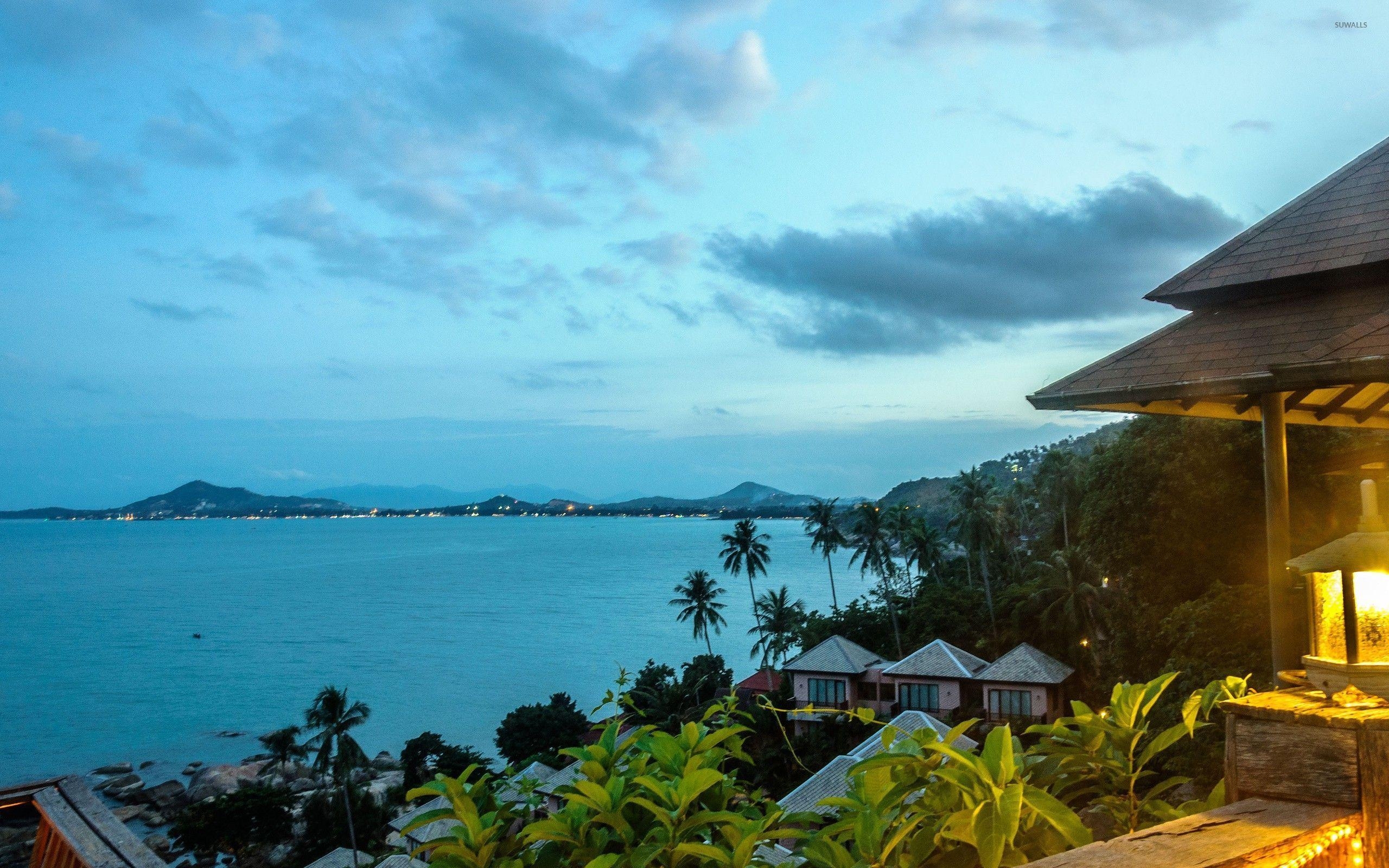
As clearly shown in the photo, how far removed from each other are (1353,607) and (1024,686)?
25.9 metres

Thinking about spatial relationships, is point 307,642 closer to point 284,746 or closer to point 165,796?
point 165,796

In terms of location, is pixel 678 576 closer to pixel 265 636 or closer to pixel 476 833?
pixel 265 636

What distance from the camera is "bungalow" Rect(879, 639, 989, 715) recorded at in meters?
26.8

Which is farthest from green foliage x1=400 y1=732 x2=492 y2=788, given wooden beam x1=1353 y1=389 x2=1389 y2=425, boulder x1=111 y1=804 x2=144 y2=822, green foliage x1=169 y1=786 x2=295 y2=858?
wooden beam x1=1353 y1=389 x2=1389 y2=425

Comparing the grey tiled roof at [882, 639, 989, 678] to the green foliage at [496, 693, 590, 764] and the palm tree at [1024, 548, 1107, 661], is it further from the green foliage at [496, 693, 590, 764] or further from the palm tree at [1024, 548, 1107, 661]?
the green foliage at [496, 693, 590, 764]

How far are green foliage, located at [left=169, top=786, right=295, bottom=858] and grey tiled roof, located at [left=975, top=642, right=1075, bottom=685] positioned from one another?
21.0m

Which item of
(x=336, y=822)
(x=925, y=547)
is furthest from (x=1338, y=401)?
(x=925, y=547)

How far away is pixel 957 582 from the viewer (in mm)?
39094

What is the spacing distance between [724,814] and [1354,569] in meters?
1.42

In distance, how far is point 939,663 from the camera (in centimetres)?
2698

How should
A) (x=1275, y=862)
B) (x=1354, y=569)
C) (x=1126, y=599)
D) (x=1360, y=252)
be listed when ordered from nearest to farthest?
(x=1275, y=862) < (x=1354, y=569) < (x=1360, y=252) < (x=1126, y=599)

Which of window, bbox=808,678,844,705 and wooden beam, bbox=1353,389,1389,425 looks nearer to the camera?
wooden beam, bbox=1353,389,1389,425

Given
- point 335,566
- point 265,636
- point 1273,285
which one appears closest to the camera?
point 1273,285

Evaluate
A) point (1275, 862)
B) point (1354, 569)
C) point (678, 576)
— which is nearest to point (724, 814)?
point (1275, 862)
